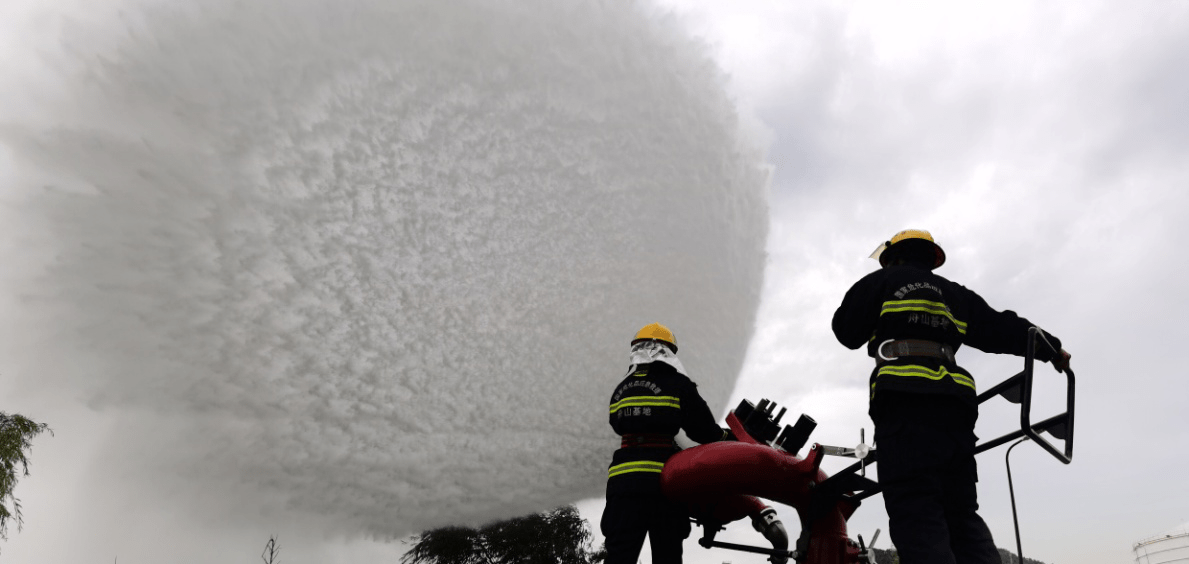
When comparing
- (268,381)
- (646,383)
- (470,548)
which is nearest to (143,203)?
(268,381)

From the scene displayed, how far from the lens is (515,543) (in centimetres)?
1424

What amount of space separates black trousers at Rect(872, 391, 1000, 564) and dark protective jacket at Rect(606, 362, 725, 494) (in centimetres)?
234

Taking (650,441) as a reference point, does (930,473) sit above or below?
below

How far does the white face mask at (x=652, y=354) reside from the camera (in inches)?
262

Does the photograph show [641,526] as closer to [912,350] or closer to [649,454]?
[649,454]

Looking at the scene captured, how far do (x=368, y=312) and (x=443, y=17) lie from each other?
4633 mm

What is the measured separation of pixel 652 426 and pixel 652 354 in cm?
79

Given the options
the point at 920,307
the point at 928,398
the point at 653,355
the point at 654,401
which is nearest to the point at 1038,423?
the point at 928,398

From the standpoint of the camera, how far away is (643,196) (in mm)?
11633

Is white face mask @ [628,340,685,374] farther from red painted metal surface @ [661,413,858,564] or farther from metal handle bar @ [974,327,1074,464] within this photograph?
metal handle bar @ [974,327,1074,464]

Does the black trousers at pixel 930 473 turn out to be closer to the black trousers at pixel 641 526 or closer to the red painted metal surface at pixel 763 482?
the red painted metal surface at pixel 763 482

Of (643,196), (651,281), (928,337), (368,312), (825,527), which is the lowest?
(825,527)

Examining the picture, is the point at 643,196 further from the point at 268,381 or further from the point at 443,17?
the point at 268,381

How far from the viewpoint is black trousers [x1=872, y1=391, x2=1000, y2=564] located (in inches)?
147
